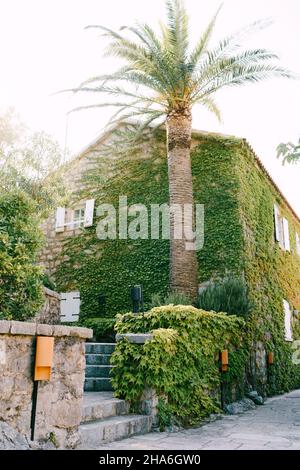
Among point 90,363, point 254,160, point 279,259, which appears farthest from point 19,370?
point 279,259

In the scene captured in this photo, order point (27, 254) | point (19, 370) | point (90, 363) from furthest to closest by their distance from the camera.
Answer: point (90, 363)
point (27, 254)
point (19, 370)

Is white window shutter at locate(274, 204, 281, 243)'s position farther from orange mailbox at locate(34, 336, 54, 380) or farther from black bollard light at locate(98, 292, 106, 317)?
orange mailbox at locate(34, 336, 54, 380)

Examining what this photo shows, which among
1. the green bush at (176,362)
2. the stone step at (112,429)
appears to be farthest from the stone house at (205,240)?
the stone step at (112,429)

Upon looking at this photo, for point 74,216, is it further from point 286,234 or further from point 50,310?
point 286,234

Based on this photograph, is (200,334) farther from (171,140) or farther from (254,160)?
(254,160)

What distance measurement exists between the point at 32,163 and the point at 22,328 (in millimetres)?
7583

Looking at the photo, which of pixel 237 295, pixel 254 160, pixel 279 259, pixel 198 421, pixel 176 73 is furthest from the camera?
pixel 279 259

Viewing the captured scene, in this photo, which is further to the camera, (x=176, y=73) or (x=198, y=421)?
(x=176, y=73)

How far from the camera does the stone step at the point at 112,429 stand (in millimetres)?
4367

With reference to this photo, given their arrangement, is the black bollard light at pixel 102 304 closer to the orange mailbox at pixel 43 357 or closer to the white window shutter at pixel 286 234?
the white window shutter at pixel 286 234

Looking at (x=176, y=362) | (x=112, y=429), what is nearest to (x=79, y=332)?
(x=112, y=429)

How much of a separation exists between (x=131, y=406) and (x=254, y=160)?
906 centimetres

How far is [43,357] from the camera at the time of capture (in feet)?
12.2
